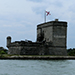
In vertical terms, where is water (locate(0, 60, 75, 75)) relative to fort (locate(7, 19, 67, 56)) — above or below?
below

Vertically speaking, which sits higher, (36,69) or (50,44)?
(50,44)

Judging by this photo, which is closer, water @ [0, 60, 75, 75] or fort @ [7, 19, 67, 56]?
water @ [0, 60, 75, 75]

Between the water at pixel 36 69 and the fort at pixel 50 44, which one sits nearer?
the water at pixel 36 69

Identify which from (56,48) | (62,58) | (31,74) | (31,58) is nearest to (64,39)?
(56,48)

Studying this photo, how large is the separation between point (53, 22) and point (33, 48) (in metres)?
8.61

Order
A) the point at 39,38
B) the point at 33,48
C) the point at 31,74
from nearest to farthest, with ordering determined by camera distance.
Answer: the point at 31,74, the point at 33,48, the point at 39,38

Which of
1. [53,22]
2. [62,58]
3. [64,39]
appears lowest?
[62,58]

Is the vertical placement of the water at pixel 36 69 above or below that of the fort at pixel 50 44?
below

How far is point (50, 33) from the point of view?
68.1 metres

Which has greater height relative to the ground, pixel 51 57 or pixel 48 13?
pixel 48 13

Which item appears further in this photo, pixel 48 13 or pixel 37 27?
pixel 37 27

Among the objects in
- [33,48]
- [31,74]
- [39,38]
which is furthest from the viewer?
[39,38]

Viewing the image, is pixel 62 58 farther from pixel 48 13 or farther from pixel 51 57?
pixel 48 13

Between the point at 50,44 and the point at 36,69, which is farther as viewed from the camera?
the point at 50,44
